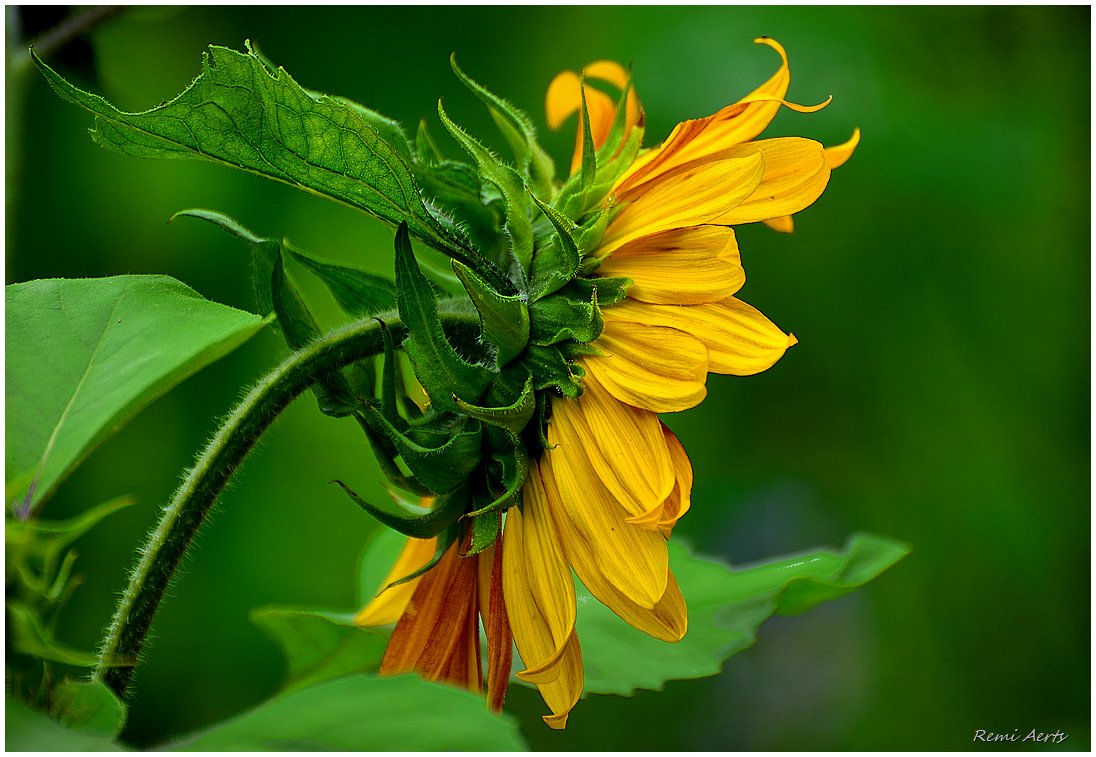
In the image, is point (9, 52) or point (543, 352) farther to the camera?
point (9, 52)

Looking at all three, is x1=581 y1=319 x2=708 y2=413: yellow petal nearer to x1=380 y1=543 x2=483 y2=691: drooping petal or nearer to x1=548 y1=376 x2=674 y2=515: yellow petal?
x1=548 y1=376 x2=674 y2=515: yellow petal

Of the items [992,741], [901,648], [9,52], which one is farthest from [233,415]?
[901,648]

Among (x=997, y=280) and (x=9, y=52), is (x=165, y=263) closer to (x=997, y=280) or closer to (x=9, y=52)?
(x=9, y=52)

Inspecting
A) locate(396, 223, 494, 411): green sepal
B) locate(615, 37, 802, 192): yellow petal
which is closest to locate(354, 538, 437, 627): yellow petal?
locate(396, 223, 494, 411): green sepal

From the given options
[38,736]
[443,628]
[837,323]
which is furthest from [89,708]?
[837,323]

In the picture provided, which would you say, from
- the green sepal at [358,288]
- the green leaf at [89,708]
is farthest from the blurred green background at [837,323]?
the green leaf at [89,708]

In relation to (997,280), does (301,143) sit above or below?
above
